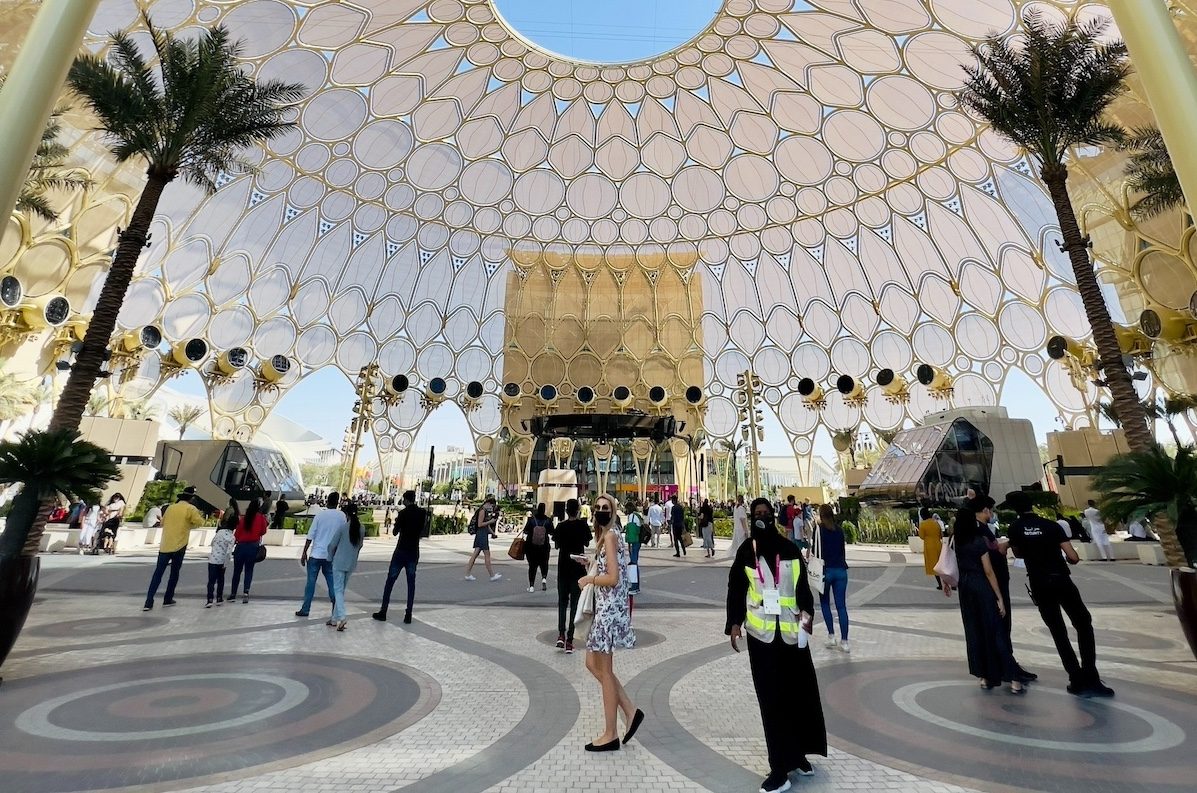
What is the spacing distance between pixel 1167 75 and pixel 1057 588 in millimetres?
4115

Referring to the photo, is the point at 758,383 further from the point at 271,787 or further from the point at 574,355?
the point at 271,787

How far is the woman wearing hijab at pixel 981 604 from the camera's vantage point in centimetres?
461

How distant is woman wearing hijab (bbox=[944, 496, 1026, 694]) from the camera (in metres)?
4.61

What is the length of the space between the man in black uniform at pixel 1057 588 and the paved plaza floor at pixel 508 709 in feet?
0.75

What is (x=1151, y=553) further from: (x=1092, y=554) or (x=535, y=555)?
(x=535, y=555)

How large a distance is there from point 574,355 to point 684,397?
12440 millimetres

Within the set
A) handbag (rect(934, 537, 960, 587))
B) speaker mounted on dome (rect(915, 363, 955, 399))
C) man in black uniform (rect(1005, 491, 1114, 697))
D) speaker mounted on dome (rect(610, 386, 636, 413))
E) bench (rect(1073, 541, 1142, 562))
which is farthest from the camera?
speaker mounted on dome (rect(610, 386, 636, 413))

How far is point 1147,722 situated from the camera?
3.86 meters

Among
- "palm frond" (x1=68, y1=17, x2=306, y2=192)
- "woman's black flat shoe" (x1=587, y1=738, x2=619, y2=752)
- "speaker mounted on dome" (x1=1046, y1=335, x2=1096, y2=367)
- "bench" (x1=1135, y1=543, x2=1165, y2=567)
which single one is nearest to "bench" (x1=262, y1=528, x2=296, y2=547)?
"palm frond" (x1=68, y1=17, x2=306, y2=192)

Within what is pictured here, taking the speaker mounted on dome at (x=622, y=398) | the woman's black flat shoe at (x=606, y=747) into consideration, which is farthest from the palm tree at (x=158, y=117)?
the speaker mounted on dome at (x=622, y=398)

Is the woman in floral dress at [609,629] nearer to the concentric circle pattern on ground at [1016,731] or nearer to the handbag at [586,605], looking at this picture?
the handbag at [586,605]

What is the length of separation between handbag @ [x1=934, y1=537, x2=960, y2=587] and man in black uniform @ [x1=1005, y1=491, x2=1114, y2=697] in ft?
1.80

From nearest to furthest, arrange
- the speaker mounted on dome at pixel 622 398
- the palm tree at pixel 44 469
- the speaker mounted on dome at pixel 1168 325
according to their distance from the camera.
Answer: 1. the palm tree at pixel 44 469
2. the speaker mounted on dome at pixel 1168 325
3. the speaker mounted on dome at pixel 622 398

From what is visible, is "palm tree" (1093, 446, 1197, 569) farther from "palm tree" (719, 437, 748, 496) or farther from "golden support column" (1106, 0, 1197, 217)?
"palm tree" (719, 437, 748, 496)
